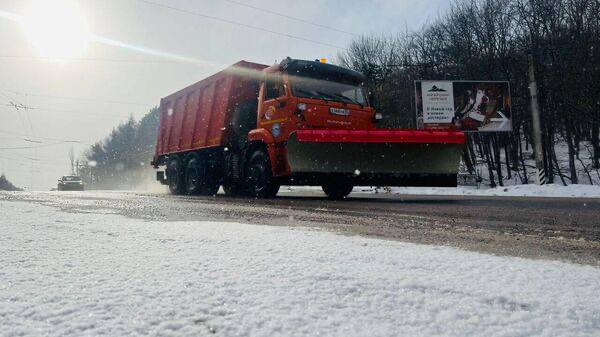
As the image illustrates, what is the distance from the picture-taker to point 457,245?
8.11 feet

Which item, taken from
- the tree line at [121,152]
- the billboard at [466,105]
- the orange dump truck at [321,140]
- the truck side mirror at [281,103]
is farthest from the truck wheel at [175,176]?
the tree line at [121,152]

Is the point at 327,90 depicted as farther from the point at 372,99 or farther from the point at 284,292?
the point at 284,292

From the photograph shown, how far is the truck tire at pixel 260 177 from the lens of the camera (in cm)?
816

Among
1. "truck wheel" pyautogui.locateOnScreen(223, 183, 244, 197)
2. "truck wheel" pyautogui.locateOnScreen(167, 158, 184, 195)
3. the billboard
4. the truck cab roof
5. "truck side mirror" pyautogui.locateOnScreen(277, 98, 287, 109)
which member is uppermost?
the billboard

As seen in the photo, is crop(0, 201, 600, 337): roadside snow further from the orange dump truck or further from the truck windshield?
the truck windshield

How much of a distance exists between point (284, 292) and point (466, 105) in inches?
808

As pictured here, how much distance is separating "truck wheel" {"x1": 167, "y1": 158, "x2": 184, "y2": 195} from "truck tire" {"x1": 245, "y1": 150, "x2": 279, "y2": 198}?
12.1 feet

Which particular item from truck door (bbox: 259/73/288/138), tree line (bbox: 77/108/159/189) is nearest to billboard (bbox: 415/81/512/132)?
truck door (bbox: 259/73/288/138)

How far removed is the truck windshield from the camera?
787cm

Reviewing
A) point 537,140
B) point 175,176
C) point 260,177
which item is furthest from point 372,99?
point 537,140

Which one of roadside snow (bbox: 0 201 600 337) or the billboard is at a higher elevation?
the billboard

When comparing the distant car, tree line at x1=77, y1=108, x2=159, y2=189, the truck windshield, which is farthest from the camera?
tree line at x1=77, y1=108, x2=159, y2=189

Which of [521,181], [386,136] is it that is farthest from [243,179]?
[521,181]

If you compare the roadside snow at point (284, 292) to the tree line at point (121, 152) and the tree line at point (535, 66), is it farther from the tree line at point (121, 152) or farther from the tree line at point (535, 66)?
the tree line at point (121, 152)
